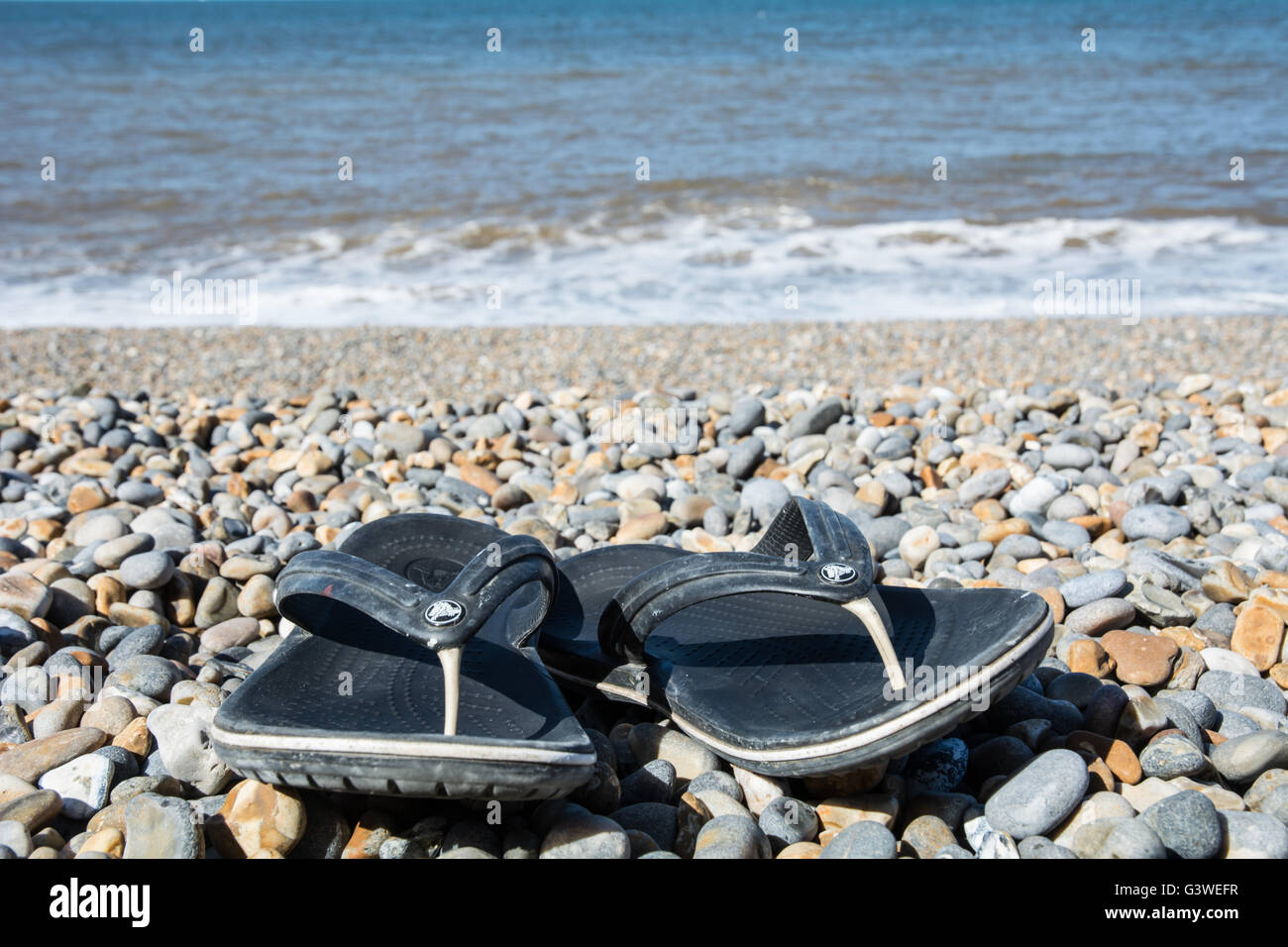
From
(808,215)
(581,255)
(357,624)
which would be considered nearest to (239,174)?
(581,255)

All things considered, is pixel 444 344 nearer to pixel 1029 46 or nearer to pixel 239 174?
pixel 239 174

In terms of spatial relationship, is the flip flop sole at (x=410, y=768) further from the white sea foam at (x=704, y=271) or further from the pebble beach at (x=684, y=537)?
the white sea foam at (x=704, y=271)

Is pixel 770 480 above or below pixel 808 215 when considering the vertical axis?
below

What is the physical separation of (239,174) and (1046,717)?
959 cm

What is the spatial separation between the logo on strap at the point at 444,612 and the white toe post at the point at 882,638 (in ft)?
1.81

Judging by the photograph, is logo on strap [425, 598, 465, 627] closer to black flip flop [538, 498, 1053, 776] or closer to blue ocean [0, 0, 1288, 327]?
black flip flop [538, 498, 1053, 776]

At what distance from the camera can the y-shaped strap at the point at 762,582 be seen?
4.73 feet

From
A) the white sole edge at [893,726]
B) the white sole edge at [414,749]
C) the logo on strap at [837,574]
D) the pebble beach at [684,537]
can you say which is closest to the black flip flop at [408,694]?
the white sole edge at [414,749]

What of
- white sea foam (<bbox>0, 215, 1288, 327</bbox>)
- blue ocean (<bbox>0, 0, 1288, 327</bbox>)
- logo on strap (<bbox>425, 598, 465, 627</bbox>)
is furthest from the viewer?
blue ocean (<bbox>0, 0, 1288, 327</bbox>)

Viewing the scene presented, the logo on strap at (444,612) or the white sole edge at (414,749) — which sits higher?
the logo on strap at (444,612)

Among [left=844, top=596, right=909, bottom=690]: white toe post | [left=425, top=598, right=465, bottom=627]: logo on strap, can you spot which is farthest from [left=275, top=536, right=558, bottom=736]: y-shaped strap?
[left=844, top=596, right=909, bottom=690]: white toe post

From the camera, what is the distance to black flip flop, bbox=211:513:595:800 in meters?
1.26

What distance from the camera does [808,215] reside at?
26.0 ft

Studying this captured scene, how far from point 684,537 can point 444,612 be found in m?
1.33
